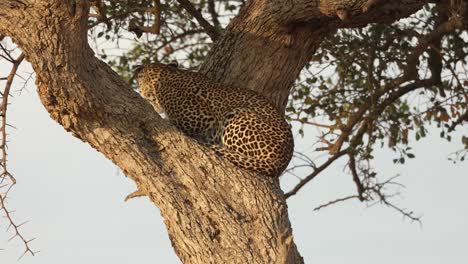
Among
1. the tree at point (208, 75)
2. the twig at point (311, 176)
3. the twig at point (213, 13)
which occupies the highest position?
the twig at point (213, 13)

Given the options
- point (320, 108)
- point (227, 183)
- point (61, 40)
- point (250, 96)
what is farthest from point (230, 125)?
point (320, 108)

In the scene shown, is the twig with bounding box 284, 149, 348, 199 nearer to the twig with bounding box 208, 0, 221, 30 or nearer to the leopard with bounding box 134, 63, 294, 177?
the twig with bounding box 208, 0, 221, 30

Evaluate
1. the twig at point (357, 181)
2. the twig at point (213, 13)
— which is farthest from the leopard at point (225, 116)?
the twig at point (357, 181)

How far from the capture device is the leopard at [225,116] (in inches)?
276

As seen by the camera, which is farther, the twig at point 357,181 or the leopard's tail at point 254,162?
the twig at point 357,181

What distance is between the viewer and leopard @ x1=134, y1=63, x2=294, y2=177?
7.02m

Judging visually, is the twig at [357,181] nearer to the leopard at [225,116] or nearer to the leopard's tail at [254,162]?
the leopard at [225,116]

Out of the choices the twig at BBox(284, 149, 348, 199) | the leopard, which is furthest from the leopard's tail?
the twig at BBox(284, 149, 348, 199)

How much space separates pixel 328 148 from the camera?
10.1 m

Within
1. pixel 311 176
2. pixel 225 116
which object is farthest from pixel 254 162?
pixel 311 176

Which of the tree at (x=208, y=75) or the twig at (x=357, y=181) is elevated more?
the twig at (x=357, y=181)

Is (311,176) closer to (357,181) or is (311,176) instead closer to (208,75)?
(357,181)

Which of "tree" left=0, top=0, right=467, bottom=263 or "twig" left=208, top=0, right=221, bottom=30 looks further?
"twig" left=208, top=0, right=221, bottom=30

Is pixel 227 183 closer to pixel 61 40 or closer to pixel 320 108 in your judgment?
pixel 61 40
